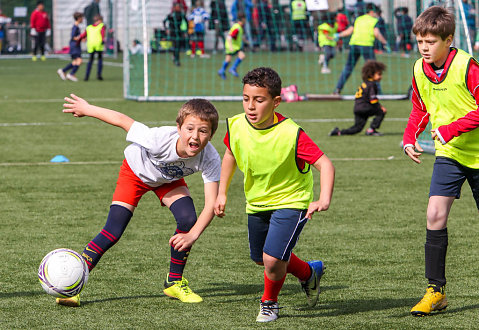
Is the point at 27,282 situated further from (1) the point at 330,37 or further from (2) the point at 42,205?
(1) the point at 330,37

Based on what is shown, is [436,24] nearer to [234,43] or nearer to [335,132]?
[335,132]

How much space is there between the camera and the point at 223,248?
6488mm

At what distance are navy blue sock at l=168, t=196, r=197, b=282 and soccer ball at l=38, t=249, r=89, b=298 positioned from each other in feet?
1.92

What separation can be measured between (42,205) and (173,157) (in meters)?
3.38

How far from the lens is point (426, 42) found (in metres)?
4.77

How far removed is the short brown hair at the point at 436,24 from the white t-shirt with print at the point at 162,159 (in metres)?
1.40

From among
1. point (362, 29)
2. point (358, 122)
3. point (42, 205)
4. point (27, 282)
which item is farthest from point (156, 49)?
point (27, 282)

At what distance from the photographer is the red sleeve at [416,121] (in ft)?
16.5

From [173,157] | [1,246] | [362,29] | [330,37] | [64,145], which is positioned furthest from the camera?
[330,37]

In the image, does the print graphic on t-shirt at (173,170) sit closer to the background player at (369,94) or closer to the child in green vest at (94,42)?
the background player at (369,94)

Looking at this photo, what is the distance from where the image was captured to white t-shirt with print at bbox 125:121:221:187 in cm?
505

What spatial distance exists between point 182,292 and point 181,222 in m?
0.43

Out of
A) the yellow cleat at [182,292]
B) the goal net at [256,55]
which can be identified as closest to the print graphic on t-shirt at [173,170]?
the yellow cleat at [182,292]

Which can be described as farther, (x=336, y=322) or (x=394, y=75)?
(x=394, y=75)
